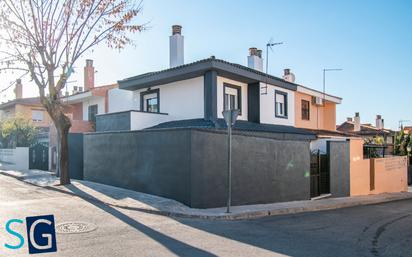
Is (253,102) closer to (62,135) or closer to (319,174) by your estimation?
(319,174)

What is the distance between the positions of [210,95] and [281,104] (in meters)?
6.64

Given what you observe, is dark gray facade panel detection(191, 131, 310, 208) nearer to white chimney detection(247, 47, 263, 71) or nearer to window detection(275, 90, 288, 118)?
window detection(275, 90, 288, 118)

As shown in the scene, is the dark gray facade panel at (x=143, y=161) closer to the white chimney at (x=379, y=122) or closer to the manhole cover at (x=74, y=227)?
the manhole cover at (x=74, y=227)

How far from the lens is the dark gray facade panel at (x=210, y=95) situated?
1655 cm

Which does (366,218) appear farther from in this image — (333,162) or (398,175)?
(398,175)

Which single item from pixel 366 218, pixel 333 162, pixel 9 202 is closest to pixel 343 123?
pixel 333 162

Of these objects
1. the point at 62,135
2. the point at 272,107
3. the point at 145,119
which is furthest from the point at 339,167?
the point at 62,135

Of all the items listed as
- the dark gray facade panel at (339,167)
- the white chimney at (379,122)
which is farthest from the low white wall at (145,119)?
the white chimney at (379,122)

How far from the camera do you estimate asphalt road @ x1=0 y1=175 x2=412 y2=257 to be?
651 centimetres

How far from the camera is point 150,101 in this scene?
2039cm

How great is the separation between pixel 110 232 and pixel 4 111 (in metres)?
45.0

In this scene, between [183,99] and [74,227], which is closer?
[74,227]

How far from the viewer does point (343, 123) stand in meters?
53.3
